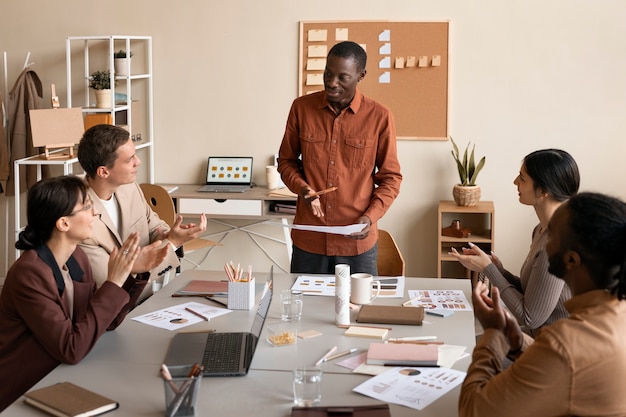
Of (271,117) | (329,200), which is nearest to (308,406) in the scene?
(329,200)

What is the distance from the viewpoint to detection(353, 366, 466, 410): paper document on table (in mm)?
2100

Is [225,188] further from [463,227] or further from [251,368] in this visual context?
[251,368]

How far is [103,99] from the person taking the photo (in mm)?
5281

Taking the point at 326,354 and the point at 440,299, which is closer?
the point at 326,354

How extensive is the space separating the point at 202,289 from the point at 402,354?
1.07 metres

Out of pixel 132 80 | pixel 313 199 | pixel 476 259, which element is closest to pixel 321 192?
pixel 313 199

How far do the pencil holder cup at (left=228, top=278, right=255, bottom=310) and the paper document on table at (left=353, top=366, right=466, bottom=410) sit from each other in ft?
2.60

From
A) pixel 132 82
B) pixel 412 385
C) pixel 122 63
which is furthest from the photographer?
pixel 132 82

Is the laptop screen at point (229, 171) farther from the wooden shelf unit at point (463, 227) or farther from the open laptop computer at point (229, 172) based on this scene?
the wooden shelf unit at point (463, 227)

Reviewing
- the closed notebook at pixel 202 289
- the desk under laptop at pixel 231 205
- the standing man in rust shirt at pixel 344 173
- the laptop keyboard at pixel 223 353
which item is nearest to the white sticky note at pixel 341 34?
the desk under laptop at pixel 231 205

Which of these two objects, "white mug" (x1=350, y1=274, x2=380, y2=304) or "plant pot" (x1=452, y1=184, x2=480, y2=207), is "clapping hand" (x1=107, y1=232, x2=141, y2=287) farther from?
"plant pot" (x1=452, y1=184, x2=480, y2=207)

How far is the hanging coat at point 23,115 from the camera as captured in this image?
5.49 metres

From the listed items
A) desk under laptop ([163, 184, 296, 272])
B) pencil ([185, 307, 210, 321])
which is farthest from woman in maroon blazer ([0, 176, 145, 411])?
desk under laptop ([163, 184, 296, 272])

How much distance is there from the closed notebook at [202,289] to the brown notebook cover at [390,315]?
607 mm
